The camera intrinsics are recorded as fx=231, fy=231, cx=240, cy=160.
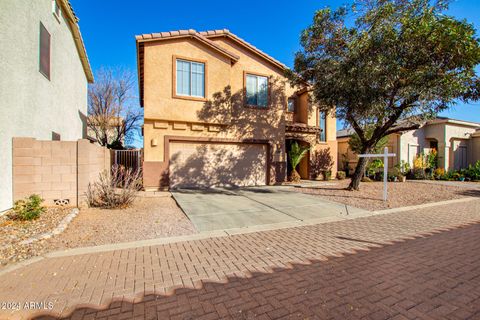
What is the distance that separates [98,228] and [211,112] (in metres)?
7.68

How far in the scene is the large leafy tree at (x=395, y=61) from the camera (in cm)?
793

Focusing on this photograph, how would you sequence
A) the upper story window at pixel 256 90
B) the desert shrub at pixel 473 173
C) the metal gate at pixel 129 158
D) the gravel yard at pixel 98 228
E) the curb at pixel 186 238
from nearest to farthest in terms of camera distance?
the curb at pixel 186 238 < the gravel yard at pixel 98 228 < the upper story window at pixel 256 90 < the metal gate at pixel 129 158 < the desert shrub at pixel 473 173

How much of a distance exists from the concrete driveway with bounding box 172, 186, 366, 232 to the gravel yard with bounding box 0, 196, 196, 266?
0.53 meters

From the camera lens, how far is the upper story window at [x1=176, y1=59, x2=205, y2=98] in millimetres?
11172

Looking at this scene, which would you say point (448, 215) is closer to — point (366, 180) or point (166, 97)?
point (366, 180)

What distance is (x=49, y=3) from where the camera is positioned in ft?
28.7

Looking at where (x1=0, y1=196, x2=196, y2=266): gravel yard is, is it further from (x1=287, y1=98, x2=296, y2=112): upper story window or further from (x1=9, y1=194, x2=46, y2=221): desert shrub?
(x1=287, y1=98, x2=296, y2=112): upper story window

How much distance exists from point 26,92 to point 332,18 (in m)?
12.1

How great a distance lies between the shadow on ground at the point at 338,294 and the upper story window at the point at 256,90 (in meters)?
10.6

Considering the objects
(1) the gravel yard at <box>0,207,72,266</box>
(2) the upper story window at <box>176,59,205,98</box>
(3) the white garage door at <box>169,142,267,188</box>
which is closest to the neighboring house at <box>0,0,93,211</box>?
(1) the gravel yard at <box>0,207,72,266</box>

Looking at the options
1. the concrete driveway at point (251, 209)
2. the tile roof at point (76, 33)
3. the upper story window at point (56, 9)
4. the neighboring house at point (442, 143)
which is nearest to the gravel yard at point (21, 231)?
the concrete driveway at point (251, 209)

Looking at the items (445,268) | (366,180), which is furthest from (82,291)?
(366,180)

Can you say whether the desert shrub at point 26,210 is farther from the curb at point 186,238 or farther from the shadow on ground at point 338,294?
the shadow on ground at point 338,294

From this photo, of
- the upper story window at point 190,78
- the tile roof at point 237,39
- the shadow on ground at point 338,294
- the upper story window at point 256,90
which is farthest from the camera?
the upper story window at point 256,90
